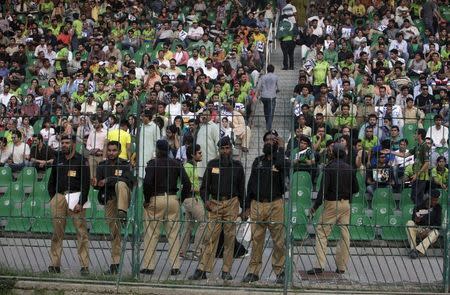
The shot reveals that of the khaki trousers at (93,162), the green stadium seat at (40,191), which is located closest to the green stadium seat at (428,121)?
the khaki trousers at (93,162)

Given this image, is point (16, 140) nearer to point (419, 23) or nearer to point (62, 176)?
point (62, 176)

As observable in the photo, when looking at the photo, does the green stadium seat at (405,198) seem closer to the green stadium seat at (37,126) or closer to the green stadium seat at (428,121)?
the green stadium seat at (428,121)

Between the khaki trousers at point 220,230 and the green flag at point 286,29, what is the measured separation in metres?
12.1

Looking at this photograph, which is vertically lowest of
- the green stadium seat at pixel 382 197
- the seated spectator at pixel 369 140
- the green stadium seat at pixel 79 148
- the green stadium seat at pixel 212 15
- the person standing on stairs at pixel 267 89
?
the green stadium seat at pixel 382 197

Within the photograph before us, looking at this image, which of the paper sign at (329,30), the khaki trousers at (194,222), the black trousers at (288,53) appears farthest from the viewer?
the paper sign at (329,30)

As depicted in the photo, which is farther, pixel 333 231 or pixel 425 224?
pixel 425 224

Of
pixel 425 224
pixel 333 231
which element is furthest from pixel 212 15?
pixel 333 231

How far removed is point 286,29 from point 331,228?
40.5 feet

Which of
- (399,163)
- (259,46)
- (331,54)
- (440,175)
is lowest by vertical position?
(440,175)

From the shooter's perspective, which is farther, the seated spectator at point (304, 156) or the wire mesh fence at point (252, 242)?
the seated spectator at point (304, 156)

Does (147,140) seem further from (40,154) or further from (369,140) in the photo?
(369,140)

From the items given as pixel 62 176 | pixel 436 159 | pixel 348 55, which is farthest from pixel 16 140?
pixel 348 55

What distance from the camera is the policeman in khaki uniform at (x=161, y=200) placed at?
1536 cm

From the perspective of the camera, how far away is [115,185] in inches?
613
